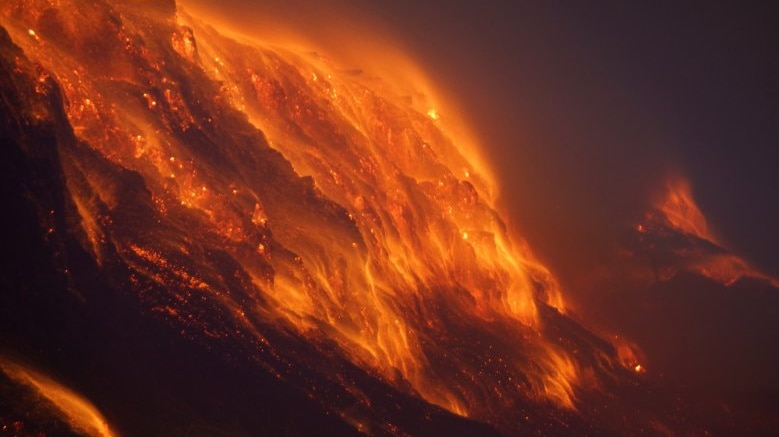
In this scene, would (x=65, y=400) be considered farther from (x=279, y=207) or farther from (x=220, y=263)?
(x=279, y=207)

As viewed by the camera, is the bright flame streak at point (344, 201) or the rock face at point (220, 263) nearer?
the rock face at point (220, 263)

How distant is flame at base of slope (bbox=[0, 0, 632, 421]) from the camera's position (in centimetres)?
1722

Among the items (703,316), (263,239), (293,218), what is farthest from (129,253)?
(703,316)

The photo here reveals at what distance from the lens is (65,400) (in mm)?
10297

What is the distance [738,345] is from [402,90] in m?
64.4

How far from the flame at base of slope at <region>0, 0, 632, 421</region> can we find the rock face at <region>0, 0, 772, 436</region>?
11 centimetres

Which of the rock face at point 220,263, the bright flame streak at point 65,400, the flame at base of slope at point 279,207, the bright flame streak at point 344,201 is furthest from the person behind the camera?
the bright flame streak at point 344,201

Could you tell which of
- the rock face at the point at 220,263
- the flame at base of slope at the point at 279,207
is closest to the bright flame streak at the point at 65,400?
the rock face at the point at 220,263

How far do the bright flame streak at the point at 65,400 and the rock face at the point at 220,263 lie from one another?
69 mm

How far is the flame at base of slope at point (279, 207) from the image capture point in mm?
17219

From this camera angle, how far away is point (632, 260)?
71.2 meters

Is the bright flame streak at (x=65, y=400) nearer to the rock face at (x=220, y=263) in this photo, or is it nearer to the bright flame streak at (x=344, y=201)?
the rock face at (x=220, y=263)

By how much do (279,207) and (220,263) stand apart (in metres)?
6.62

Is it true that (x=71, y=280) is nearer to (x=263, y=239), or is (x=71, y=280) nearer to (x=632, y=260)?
(x=263, y=239)
